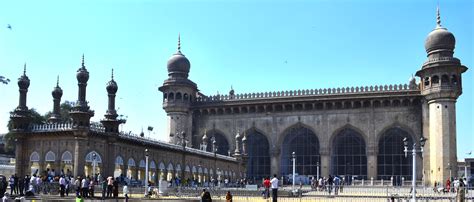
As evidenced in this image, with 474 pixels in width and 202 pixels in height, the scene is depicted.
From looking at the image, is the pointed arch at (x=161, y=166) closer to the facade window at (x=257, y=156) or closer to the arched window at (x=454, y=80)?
the facade window at (x=257, y=156)

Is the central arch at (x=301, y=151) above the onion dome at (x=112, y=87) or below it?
below

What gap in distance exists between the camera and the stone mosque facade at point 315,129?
38.6m

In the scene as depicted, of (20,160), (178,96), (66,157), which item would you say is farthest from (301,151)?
(20,160)

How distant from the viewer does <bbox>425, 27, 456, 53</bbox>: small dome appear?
131 feet

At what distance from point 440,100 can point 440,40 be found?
166 inches

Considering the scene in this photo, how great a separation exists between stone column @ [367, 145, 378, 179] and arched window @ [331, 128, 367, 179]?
2.17 ft

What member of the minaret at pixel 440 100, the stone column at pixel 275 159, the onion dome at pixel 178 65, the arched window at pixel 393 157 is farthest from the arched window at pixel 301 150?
the onion dome at pixel 178 65

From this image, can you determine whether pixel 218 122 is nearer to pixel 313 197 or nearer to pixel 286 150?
pixel 286 150

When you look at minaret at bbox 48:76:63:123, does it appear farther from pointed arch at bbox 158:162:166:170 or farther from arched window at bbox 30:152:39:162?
pointed arch at bbox 158:162:166:170

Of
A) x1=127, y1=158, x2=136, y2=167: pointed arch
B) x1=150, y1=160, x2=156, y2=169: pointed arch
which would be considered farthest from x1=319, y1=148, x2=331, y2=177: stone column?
x1=127, y1=158, x2=136, y2=167: pointed arch

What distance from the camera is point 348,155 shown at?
44.2 metres

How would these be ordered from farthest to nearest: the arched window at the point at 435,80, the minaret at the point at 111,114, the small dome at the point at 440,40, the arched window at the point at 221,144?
the arched window at the point at 221,144
the small dome at the point at 440,40
the arched window at the point at 435,80
the minaret at the point at 111,114

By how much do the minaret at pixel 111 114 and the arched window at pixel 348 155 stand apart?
73.0 ft

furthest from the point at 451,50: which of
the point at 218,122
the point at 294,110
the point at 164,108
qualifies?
the point at 164,108
